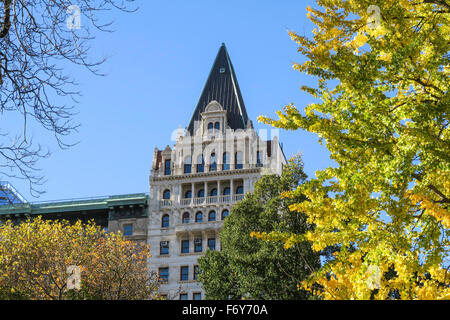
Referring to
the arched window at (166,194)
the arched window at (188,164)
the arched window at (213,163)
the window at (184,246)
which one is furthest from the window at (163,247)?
the arched window at (213,163)

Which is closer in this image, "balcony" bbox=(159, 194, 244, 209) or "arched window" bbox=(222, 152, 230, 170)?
"balcony" bbox=(159, 194, 244, 209)

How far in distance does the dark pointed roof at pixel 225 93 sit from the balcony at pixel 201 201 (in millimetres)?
8700

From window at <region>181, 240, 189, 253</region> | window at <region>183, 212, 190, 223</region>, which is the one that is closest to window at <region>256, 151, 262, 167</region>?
window at <region>183, 212, 190, 223</region>

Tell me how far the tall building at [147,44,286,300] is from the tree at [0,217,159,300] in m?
23.2

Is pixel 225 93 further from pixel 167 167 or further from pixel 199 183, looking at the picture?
pixel 199 183

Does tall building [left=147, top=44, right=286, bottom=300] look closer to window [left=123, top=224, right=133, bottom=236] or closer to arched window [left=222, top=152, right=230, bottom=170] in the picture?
arched window [left=222, top=152, right=230, bottom=170]

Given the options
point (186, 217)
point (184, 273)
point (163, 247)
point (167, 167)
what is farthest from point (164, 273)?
point (167, 167)

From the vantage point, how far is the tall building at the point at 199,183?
60.1 m

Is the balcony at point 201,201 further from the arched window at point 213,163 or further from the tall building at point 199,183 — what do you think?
the arched window at point 213,163

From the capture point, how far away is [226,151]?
6381 cm

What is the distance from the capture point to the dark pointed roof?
67938 mm

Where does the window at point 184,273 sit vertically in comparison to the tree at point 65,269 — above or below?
above
